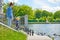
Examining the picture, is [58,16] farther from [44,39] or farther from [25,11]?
[44,39]

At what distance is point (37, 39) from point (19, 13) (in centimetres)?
6832

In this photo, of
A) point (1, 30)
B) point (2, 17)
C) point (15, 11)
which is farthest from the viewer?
point (15, 11)

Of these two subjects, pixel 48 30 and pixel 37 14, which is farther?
pixel 37 14

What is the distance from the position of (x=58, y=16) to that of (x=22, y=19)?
90.6 metres

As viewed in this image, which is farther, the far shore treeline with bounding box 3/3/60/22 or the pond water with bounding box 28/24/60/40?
the far shore treeline with bounding box 3/3/60/22

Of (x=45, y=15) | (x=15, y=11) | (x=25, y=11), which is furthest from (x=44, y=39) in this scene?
(x=45, y=15)

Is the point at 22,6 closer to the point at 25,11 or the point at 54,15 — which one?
the point at 25,11

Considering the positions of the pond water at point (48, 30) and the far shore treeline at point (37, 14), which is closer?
the pond water at point (48, 30)

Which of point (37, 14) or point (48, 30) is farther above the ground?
point (48, 30)

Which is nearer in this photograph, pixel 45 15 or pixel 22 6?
pixel 22 6

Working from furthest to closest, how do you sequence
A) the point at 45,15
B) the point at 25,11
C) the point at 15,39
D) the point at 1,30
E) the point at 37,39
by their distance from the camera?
the point at 45,15 < the point at 25,11 < the point at 37,39 < the point at 1,30 < the point at 15,39

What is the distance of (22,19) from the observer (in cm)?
2122

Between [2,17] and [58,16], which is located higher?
[2,17]

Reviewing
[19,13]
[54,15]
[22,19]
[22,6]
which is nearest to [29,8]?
[22,6]
